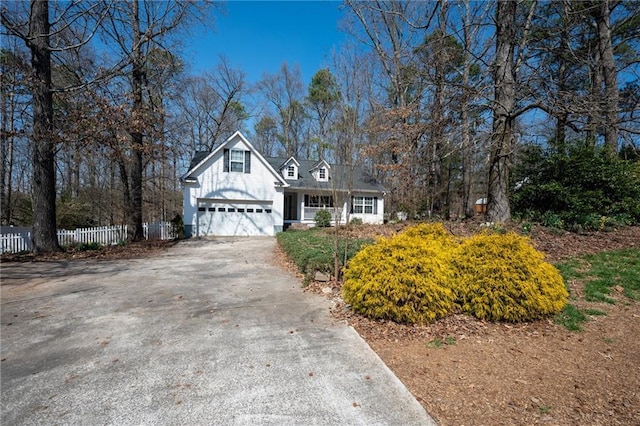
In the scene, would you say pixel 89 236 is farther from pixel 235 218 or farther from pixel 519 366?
pixel 519 366

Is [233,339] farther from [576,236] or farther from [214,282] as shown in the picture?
[576,236]

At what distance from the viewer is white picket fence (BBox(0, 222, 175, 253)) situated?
30.7 ft


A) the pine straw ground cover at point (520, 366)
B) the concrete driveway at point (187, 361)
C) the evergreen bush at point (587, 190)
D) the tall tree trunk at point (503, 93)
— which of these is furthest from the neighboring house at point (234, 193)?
the pine straw ground cover at point (520, 366)

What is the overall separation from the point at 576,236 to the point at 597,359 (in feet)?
22.1

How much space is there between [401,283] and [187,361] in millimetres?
2789

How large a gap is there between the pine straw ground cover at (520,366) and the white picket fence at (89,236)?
1123 cm

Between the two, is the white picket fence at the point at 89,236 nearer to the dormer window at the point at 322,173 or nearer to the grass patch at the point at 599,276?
the dormer window at the point at 322,173

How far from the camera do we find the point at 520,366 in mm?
2984

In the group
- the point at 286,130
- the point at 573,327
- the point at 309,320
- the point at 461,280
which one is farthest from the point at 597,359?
the point at 286,130

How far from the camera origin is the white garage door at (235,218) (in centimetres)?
1579

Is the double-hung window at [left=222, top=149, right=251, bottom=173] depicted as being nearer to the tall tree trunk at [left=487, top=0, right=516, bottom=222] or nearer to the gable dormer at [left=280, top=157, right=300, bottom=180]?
the gable dormer at [left=280, top=157, right=300, bottom=180]

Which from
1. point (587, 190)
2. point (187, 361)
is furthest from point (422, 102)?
point (187, 361)

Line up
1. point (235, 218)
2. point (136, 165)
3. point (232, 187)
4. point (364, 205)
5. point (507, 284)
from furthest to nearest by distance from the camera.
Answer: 1. point (364, 205)
2. point (235, 218)
3. point (232, 187)
4. point (136, 165)
5. point (507, 284)

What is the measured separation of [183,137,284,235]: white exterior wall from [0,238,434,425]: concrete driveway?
9.94 m
